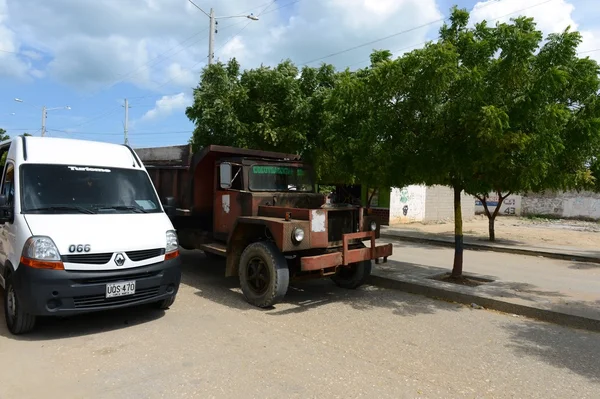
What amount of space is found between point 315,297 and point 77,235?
390 cm

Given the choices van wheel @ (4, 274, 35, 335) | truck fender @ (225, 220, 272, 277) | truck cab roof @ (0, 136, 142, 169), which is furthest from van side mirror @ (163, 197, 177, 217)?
van wheel @ (4, 274, 35, 335)

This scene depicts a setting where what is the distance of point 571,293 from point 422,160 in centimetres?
372

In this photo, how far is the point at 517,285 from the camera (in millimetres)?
8812

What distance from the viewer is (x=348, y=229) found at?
294 inches

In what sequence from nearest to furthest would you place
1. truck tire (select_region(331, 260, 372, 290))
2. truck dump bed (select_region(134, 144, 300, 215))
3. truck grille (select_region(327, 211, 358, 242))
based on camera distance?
1. truck grille (select_region(327, 211, 358, 242))
2. truck tire (select_region(331, 260, 372, 290))
3. truck dump bed (select_region(134, 144, 300, 215))

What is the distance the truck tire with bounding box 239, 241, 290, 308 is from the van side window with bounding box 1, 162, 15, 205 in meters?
3.20

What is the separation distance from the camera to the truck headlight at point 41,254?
4828 mm

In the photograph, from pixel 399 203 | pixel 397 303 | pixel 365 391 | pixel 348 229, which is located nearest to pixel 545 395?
pixel 365 391

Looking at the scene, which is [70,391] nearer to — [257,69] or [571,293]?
[571,293]

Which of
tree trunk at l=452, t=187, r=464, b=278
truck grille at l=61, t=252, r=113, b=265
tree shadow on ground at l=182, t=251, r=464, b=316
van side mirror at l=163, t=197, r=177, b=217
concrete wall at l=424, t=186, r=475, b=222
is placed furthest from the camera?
concrete wall at l=424, t=186, r=475, b=222

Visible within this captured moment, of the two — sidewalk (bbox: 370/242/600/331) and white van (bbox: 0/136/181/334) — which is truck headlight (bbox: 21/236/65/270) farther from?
sidewalk (bbox: 370/242/600/331)

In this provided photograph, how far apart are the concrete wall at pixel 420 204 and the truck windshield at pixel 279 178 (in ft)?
48.9

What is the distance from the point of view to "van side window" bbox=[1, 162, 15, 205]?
556cm

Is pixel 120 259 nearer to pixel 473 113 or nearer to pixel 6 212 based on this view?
pixel 6 212
